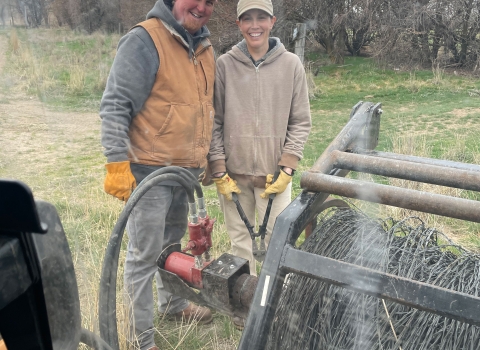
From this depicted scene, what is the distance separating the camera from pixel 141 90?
2.35 meters

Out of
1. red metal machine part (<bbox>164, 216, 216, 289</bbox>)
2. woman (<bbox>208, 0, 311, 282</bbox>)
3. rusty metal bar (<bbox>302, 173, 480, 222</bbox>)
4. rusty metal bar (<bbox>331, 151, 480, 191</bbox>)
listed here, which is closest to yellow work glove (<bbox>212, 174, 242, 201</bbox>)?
woman (<bbox>208, 0, 311, 282</bbox>)

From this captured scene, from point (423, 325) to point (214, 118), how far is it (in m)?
1.63

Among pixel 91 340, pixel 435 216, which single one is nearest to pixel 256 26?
pixel 91 340

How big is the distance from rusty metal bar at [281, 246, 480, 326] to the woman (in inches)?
53.0

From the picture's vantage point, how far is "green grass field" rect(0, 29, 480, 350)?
1.56 metres

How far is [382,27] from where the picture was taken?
22.3 feet

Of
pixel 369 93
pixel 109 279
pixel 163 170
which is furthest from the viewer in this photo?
pixel 369 93

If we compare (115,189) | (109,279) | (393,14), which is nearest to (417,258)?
(109,279)

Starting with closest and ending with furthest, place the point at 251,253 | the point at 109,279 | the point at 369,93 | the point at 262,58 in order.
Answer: the point at 109,279 < the point at 262,58 < the point at 251,253 < the point at 369,93

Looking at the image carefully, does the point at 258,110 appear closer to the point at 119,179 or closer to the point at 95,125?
the point at 119,179

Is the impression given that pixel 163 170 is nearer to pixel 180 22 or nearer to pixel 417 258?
pixel 180 22

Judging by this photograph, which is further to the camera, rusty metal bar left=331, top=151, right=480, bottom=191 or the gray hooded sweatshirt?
the gray hooded sweatshirt

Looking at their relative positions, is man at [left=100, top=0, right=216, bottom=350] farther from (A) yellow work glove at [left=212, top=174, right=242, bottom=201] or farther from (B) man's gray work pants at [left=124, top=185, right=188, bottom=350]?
(A) yellow work glove at [left=212, top=174, right=242, bottom=201]

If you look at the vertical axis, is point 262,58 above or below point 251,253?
above
